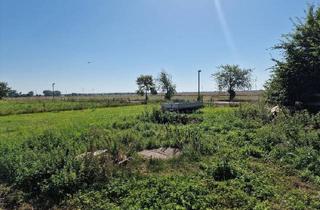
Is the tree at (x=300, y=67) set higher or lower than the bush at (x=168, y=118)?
higher

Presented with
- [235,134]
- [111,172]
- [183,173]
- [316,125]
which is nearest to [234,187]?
[183,173]

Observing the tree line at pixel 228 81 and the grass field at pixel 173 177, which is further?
the tree line at pixel 228 81

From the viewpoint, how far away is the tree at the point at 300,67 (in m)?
15.3

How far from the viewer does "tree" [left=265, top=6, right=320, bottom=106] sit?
50.1 feet

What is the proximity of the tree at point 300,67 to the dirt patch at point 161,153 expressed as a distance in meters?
9.86

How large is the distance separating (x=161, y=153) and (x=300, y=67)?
1073 centimetres

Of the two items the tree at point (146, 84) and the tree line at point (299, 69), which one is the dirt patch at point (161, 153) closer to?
the tree line at point (299, 69)

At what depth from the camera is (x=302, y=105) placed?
50.8 ft

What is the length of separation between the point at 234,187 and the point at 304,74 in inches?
468

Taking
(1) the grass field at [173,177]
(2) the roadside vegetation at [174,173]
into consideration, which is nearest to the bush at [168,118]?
(2) the roadside vegetation at [174,173]

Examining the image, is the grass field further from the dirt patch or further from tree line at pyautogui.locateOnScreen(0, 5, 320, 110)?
tree line at pyautogui.locateOnScreen(0, 5, 320, 110)

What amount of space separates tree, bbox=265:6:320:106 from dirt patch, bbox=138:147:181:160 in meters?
9.86

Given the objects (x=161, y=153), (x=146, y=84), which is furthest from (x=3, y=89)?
(x=161, y=153)

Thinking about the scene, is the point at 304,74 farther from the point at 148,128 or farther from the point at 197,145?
the point at 197,145
